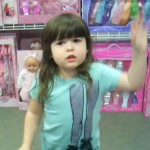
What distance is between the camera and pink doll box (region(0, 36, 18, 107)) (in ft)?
5.28

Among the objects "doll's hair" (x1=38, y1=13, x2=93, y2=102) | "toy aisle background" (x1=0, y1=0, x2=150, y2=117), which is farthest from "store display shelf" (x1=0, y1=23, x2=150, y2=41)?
"doll's hair" (x1=38, y1=13, x2=93, y2=102)

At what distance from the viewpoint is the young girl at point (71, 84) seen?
769mm

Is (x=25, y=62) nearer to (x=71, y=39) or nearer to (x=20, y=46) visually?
(x=20, y=46)

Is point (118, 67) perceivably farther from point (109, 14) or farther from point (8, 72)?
point (8, 72)

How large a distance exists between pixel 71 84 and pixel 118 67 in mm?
841

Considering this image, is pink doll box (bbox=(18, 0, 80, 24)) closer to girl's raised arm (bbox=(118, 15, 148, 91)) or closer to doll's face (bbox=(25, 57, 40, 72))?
doll's face (bbox=(25, 57, 40, 72))

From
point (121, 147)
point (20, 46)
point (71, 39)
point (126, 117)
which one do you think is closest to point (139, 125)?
point (126, 117)

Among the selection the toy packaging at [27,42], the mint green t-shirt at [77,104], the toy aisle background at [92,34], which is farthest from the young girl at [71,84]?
the toy packaging at [27,42]

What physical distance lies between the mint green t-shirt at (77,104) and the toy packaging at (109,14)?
0.70m

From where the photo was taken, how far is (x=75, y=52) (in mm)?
751

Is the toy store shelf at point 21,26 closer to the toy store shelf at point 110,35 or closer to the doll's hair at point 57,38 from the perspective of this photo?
the toy store shelf at point 110,35

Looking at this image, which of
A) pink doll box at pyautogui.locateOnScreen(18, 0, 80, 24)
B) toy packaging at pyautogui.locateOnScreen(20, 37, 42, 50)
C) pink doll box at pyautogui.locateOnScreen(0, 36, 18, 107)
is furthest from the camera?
toy packaging at pyautogui.locateOnScreen(20, 37, 42, 50)

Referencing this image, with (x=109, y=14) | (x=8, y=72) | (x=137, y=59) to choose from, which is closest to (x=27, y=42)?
(x=8, y=72)

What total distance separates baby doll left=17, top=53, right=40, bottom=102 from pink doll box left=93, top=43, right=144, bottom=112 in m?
0.33
